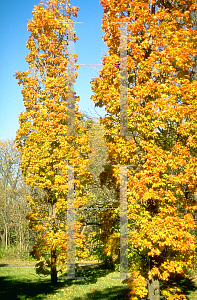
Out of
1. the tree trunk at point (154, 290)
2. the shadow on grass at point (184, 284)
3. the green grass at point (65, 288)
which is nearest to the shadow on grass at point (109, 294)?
the green grass at point (65, 288)

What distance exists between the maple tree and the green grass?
11.3 feet

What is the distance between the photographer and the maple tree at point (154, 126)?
210 inches

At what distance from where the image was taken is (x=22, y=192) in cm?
2033

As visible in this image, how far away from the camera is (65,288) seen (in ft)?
32.2

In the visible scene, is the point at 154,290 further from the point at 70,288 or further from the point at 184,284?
the point at 184,284

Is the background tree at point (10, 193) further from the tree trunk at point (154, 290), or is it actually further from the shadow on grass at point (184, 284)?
the tree trunk at point (154, 290)

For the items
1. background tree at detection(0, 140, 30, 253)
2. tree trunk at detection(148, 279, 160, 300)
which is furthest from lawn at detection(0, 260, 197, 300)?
background tree at detection(0, 140, 30, 253)

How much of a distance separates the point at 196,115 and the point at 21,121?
6000 mm

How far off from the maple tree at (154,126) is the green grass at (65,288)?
11.3ft

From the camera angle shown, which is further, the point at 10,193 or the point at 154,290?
the point at 10,193

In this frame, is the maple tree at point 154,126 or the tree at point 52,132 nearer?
the maple tree at point 154,126

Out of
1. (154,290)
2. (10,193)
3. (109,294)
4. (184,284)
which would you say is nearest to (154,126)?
(154,290)

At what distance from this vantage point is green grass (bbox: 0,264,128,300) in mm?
8648

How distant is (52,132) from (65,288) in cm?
556
